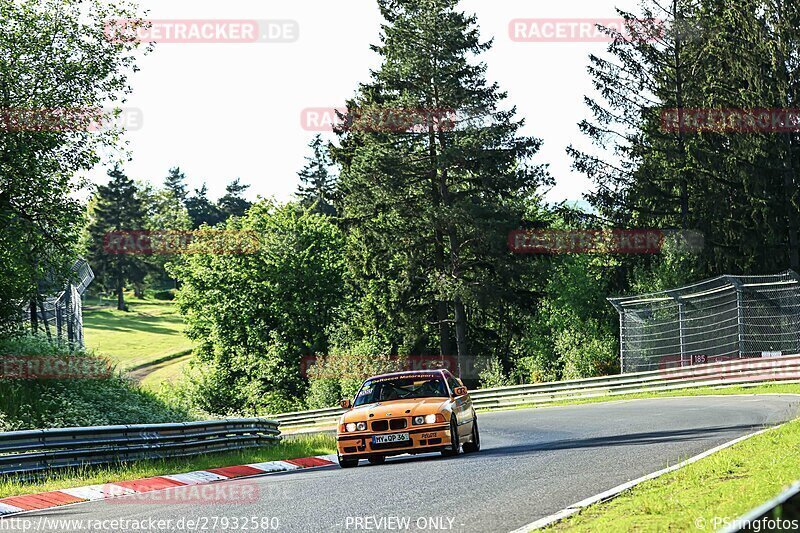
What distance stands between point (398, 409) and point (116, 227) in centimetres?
11776

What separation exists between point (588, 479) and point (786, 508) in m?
7.82

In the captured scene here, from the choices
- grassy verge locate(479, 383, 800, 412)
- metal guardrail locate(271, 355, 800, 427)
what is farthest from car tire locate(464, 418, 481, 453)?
metal guardrail locate(271, 355, 800, 427)

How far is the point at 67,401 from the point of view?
23.0 metres

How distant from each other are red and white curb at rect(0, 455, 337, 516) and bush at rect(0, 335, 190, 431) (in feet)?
22.8

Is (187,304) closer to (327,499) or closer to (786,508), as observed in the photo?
(327,499)

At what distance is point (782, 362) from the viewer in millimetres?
30953

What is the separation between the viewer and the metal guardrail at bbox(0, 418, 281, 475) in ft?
45.7

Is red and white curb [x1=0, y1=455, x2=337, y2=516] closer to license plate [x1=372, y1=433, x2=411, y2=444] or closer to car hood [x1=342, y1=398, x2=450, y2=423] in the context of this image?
car hood [x1=342, y1=398, x2=450, y2=423]

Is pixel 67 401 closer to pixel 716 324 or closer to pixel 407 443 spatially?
pixel 407 443

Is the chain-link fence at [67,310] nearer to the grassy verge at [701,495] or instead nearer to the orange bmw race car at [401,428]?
the orange bmw race car at [401,428]

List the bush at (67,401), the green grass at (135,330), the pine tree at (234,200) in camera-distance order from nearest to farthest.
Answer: the bush at (67,401), the green grass at (135,330), the pine tree at (234,200)

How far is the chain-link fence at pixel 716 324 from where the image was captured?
30031 millimetres

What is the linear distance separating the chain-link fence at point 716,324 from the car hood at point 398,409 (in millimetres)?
15380

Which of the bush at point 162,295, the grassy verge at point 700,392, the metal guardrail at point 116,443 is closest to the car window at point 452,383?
the metal guardrail at point 116,443
